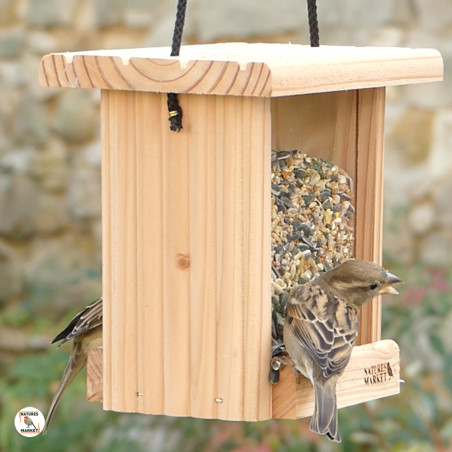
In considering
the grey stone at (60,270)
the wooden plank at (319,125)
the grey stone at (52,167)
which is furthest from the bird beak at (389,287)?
the grey stone at (52,167)

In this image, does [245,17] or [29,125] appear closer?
[245,17]

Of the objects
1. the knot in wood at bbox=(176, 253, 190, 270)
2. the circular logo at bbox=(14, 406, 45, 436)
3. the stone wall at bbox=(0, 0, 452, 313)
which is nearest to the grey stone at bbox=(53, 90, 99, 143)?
the stone wall at bbox=(0, 0, 452, 313)

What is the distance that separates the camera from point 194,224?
2.72m

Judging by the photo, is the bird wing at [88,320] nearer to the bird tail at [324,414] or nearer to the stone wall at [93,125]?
the bird tail at [324,414]

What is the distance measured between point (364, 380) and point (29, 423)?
1105 millimetres

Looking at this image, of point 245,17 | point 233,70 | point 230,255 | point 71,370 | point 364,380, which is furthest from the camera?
point 245,17

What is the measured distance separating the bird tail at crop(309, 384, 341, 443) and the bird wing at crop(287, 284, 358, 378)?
0.05 metres

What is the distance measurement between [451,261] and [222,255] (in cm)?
294

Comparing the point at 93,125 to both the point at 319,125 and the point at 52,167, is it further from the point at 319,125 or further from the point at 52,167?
the point at 319,125

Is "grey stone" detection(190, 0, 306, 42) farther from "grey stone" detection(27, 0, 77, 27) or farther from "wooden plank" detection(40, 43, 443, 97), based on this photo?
"wooden plank" detection(40, 43, 443, 97)

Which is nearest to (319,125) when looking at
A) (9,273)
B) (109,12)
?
(109,12)

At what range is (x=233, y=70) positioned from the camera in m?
2.58

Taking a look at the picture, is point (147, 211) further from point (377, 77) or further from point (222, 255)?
point (377, 77)

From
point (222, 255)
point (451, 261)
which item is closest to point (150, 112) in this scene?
point (222, 255)
